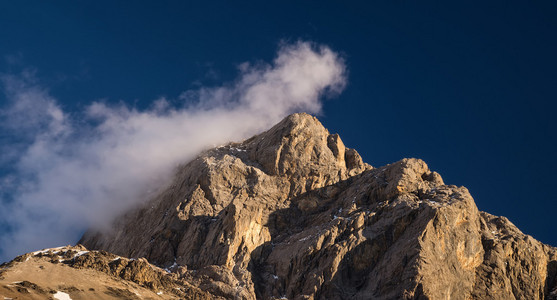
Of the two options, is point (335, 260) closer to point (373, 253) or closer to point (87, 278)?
point (373, 253)

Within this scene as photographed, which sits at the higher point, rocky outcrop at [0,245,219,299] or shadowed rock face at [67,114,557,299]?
shadowed rock face at [67,114,557,299]

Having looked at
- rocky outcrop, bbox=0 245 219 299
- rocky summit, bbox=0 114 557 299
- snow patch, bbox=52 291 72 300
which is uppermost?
rocky summit, bbox=0 114 557 299

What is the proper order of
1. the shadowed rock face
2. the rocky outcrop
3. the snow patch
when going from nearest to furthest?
the snow patch, the rocky outcrop, the shadowed rock face

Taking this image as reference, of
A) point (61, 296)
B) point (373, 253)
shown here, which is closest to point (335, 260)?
point (373, 253)

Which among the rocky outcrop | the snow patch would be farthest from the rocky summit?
the snow patch

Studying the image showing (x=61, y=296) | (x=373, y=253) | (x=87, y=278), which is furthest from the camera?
(x=373, y=253)

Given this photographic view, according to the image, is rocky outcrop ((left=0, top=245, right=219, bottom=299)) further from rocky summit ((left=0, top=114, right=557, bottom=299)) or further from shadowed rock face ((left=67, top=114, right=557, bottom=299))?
shadowed rock face ((left=67, top=114, right=557, bottom=299))

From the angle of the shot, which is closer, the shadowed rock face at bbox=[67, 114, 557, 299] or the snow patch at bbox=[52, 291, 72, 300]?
the snow patch at bbox=[52, 291, 72, 300]

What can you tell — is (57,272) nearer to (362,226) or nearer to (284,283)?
(284,283)

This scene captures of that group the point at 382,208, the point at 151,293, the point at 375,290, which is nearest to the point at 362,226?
the point at 382,208

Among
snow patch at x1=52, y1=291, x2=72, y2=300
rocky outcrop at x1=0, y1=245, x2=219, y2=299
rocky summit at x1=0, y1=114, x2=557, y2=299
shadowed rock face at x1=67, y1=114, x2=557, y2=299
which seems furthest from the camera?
shadowed rock face at x1=67, y1=114, x2=557, y2=299

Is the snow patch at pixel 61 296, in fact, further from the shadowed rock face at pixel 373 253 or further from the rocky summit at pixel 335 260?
the shadowed rock face at pixel 373 253

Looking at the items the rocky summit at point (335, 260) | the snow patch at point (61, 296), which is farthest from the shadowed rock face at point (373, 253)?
the snow patch at point (61, 296)

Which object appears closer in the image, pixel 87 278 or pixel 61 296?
pixel 61 296
